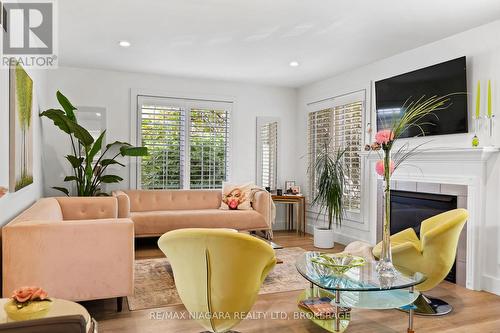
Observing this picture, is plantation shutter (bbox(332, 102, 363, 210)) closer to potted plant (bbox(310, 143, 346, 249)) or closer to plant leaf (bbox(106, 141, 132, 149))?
potted plant (bbox(310, 143, 346, 249))

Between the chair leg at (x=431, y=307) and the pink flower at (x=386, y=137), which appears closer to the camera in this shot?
the pink flower at (x=386, y=137)

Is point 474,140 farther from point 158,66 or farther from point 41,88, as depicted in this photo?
point 41,88

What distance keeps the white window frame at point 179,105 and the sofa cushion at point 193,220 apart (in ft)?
2.64

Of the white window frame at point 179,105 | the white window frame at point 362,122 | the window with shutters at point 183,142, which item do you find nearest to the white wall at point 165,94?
the white window frame at point 179,105

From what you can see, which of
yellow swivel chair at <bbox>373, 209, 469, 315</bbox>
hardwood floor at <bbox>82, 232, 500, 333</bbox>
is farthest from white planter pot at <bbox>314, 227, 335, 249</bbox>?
yellow swivel chair at <bbox>373, 209, 469, 315</bbox>

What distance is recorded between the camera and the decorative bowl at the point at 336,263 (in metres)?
2.40

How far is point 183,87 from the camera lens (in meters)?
6.00

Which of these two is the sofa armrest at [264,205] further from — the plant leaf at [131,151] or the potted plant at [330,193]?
the plant leaf at [131,151]

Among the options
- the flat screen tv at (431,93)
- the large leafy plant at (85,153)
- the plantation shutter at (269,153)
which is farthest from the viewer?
the plantation shutter at (269,153)

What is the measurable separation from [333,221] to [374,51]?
2.55 m

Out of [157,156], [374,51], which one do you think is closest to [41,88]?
[157,156]

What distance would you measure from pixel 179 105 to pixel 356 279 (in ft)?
14.3

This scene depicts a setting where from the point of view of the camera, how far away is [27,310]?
1.43m

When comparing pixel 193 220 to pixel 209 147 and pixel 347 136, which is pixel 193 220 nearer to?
pixel 209 147
